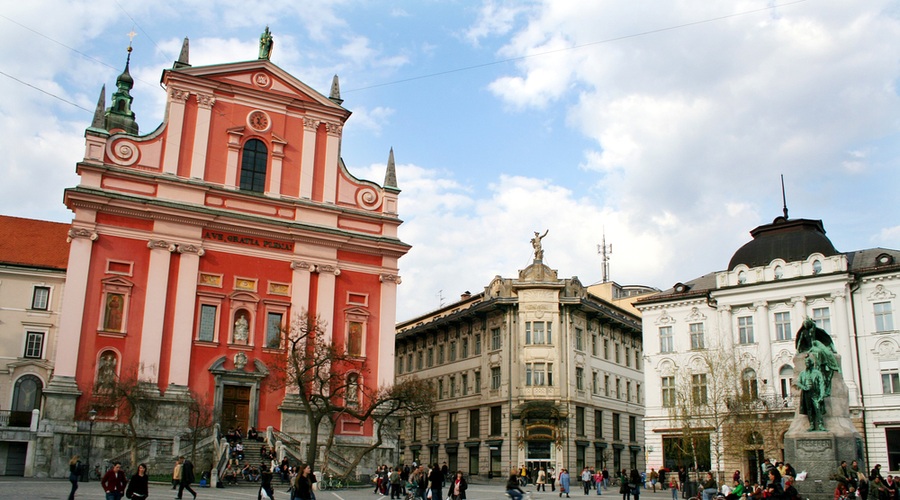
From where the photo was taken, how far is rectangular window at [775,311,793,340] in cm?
4609

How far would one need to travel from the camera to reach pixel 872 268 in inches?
1721

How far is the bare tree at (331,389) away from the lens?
36.7m

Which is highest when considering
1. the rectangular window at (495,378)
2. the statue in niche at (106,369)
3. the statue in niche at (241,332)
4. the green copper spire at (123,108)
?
the green copper spire at (123,108)

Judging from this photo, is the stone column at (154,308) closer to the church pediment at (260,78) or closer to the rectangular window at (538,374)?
the church pediment at (260,78)

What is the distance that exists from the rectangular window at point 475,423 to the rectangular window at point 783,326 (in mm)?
21868

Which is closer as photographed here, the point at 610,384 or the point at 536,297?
the point at 536,297

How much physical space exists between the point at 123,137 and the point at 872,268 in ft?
134

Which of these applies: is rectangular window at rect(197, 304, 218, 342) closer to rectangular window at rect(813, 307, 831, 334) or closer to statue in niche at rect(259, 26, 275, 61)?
statue in niche at rect(259, 26, 275, 61)

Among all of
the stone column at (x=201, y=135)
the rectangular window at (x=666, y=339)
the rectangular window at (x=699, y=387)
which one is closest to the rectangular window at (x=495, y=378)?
the rectangular window at (x=666, y=339)

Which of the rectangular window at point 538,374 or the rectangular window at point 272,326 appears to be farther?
the rectangular window at point 538,374

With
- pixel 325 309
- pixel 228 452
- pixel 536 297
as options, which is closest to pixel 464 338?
pixel 536 297

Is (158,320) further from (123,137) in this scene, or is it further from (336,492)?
(336,492)

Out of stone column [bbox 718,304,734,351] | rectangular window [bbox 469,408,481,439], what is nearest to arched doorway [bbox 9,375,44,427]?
rectangular window [bbox 469,408,481,439]

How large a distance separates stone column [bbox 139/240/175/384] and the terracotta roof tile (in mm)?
10886
